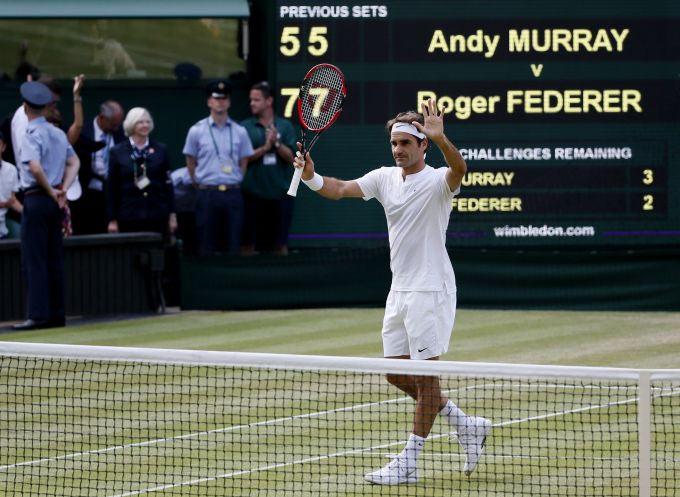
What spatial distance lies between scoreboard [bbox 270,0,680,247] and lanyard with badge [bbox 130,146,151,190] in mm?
1615

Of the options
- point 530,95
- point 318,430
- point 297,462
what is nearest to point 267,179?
point 530,95

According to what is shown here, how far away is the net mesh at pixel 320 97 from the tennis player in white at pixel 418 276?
0.89 meters

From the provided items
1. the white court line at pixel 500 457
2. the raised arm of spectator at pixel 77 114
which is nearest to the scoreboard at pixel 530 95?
the raised arm of spectator at pixel 77 114

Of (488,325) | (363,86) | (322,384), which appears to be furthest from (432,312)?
(363,86)

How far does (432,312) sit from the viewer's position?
8461 mm

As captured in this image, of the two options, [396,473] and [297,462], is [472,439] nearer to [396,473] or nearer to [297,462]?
[396,473]

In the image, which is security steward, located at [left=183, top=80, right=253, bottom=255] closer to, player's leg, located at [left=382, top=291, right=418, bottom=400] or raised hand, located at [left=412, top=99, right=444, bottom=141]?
player's leg, located at [left=382, top=291, right=418, bottom=400]

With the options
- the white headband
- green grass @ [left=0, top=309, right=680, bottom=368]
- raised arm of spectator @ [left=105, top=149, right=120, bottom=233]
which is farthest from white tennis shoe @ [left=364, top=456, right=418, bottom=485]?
raised arm of spectator @ [left=105, top=149, right=120, bottom=233]

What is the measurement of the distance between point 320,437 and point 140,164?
22.4 ft

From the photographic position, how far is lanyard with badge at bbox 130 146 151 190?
51.5 feet

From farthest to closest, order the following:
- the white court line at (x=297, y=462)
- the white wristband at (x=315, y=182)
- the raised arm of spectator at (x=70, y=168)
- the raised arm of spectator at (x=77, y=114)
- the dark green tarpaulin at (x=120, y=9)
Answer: the dark green tarpaulin at (x=120, y=9) → the raised arm of spectator at (x=77, y=114) → the raised arm of spectator at (x=70, y=168) → the white wristband at (x=315, y=182) → the white court line at (x=297, y=462)

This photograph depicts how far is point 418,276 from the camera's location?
336 inches

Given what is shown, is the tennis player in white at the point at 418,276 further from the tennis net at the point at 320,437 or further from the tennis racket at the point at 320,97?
the tennis racket at the point at 320,97

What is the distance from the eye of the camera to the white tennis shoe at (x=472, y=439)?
8.35m
